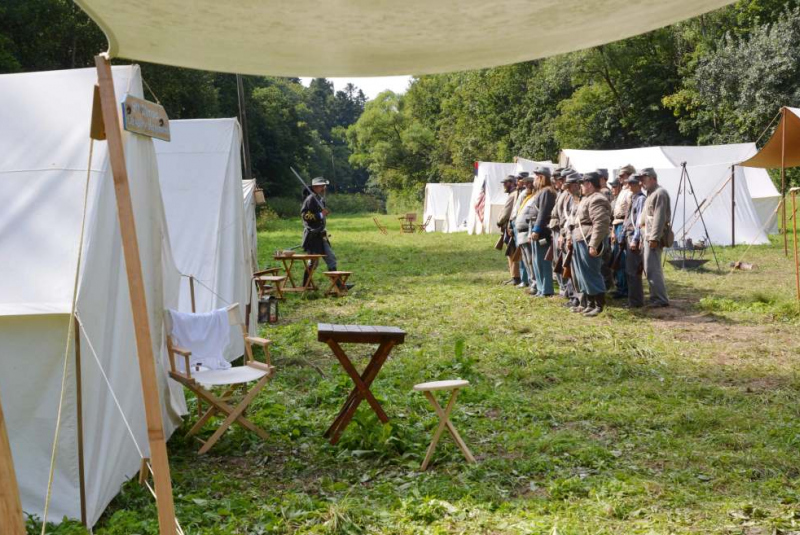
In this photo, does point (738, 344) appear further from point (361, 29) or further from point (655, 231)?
point (361, 29)

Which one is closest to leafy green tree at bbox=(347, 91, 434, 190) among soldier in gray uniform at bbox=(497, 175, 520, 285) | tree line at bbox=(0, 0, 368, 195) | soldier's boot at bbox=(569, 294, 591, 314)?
tree line at bbox=(0, 0, 368, 195)

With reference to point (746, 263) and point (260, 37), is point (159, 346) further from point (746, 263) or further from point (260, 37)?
point (746, 263)

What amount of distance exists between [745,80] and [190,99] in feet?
81.4

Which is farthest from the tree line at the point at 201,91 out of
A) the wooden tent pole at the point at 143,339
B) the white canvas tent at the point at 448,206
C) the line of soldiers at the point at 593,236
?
the white canvas tent at the point at 448,206

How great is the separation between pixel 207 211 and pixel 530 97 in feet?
137

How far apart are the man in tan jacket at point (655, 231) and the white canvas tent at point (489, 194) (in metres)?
15.4

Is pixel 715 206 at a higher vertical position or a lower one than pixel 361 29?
lower

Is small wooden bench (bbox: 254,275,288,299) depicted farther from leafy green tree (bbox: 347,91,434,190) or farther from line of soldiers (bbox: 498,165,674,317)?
leafy green tree (bbox: 347,91,434,190)

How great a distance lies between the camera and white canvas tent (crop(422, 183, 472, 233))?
32625mm

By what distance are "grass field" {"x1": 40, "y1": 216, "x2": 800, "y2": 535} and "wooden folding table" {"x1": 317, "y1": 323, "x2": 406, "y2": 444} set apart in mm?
109

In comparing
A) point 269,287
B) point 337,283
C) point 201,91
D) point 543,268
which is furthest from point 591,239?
point 201,91

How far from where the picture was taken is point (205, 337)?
559cm

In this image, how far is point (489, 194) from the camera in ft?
91.1

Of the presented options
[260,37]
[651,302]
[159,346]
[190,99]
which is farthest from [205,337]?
[190,99]
